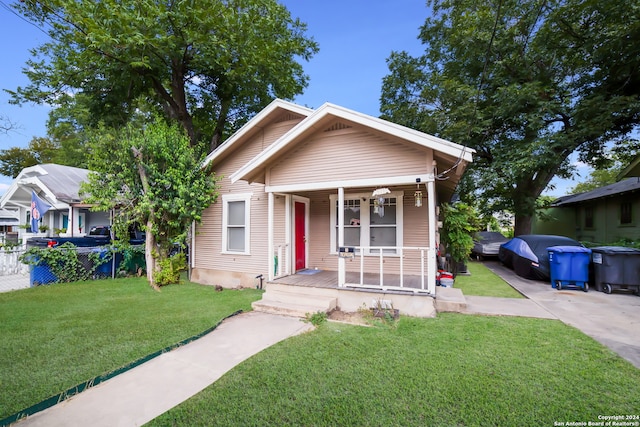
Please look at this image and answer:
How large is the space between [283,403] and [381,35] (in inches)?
440

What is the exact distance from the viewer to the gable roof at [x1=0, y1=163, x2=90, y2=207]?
12.4 m

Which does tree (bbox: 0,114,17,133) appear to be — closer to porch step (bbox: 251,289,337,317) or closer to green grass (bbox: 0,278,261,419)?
green grass (bbox: 0,278,261,419)

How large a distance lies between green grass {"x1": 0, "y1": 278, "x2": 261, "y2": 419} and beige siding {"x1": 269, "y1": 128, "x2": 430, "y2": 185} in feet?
11.1

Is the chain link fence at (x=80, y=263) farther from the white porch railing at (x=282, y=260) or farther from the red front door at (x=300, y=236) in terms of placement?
the red front door at (x=300, y=236)

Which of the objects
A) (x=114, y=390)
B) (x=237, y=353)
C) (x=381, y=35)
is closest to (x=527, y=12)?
(x=381, y=35)

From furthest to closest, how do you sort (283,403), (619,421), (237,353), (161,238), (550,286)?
(161,238)
(550,286)
(237,353)
(283,403)
(619,421)

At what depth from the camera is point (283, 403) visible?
2.81 m

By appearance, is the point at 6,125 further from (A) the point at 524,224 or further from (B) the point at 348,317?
(A) the point at 524,224

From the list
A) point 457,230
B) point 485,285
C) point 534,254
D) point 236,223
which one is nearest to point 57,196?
point 236,223

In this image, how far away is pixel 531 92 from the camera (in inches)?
474

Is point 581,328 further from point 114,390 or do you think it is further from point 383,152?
point 114,390

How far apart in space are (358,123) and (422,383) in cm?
480

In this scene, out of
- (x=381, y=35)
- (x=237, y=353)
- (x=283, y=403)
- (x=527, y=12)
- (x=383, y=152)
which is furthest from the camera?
(x=527, y=12)

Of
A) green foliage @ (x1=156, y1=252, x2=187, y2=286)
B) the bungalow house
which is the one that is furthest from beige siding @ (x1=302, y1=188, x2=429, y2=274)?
green foliage @ (x1=156, y1=252, x2=187, y2=286)
